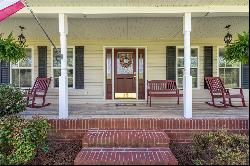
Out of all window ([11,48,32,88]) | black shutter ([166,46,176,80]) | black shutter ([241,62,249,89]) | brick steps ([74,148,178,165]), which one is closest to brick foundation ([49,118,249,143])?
brick steps ([74,148,178,165])

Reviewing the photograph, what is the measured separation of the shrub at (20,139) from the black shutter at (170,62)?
16.5 ft

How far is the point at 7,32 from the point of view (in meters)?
9.02

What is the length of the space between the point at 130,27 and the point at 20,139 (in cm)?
438

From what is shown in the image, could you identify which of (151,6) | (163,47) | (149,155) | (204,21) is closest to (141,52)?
(163,47)

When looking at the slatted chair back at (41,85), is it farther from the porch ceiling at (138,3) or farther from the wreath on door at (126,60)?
the porch ceiling at (138,3)

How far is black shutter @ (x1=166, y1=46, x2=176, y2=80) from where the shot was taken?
377 inches

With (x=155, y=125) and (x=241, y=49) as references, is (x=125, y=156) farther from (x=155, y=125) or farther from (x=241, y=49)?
(x=241, y=49)

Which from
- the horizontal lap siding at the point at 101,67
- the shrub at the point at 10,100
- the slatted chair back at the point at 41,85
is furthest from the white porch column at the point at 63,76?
the horizontal lap siding at the point at 101,67

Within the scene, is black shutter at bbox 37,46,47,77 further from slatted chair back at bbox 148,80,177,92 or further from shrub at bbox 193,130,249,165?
shrub at bbox 193,130,249,165

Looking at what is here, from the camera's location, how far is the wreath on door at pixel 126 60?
984cm

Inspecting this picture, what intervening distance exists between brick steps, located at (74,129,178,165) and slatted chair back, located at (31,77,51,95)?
3.31 m

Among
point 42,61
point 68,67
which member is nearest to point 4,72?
point 42,61

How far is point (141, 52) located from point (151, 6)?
3.38m

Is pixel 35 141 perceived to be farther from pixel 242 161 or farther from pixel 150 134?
pixel 242 161
